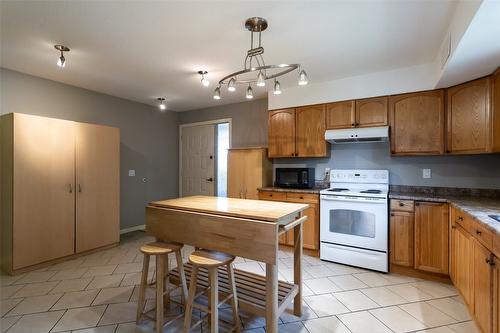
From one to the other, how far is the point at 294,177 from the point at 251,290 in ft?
6.77

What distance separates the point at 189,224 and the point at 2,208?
2.73 metres

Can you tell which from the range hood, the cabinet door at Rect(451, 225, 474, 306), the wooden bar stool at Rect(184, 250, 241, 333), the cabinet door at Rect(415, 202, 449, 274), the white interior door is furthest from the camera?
the white interior door

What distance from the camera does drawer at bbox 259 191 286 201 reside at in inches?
144

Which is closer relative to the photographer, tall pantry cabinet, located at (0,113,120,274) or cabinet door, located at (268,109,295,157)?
tall pantry cabinet, located at (0,113,120,274)

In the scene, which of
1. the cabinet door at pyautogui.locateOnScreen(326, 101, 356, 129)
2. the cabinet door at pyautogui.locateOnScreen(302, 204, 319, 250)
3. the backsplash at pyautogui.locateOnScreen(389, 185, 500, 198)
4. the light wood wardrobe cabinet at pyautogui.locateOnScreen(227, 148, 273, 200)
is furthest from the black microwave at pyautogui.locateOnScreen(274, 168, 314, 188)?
the backsplash at pyautogui.locateOnScreen(389, 185, 500, 198)

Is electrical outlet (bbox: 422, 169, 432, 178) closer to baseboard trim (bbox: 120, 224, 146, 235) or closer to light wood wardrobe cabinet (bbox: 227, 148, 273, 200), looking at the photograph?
light wood wardrobe cabinet (bbox: 227, 148, 273, 200)

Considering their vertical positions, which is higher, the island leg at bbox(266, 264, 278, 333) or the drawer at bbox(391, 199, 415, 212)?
the drawer at bbox(391, 199, 415, 212)

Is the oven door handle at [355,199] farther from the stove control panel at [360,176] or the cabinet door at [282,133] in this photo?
the cabinet door at [282,133]

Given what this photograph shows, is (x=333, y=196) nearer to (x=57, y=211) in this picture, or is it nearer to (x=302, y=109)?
(x=302, y=109)

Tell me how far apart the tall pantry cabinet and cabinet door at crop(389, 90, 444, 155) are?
3.95 meters

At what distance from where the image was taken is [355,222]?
3.11 m

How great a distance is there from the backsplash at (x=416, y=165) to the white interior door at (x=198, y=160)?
202 cm

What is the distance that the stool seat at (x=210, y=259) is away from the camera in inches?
65.7

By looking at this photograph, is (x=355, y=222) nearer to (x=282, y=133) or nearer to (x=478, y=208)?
(x=478, y=208)
